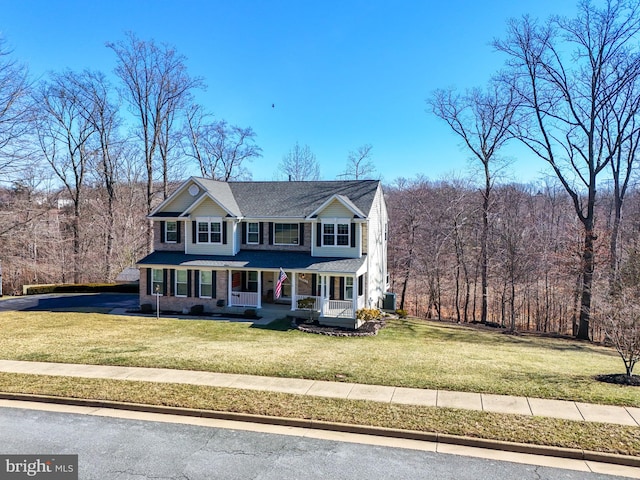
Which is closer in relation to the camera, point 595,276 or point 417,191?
point 595,276

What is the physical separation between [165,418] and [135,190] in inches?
1575

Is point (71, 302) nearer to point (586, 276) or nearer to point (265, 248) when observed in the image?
point (265, 248)

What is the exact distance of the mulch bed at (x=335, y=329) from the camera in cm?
2027

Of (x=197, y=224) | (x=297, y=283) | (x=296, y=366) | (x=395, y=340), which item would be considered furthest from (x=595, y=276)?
(x=197, y=224)

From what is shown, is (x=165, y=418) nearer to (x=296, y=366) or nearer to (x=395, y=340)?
(x=296, y=366)

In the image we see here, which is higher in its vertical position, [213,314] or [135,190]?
[135,190]

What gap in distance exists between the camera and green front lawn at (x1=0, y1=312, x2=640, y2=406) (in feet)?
36.3

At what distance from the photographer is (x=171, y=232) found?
26578mm

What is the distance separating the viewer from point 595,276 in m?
26.2

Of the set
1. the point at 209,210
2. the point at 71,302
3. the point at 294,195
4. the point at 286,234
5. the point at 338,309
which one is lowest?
the point at 71,302

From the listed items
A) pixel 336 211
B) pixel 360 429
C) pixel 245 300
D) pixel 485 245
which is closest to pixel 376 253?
pixel 336 211

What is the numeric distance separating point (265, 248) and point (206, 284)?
3.99 m

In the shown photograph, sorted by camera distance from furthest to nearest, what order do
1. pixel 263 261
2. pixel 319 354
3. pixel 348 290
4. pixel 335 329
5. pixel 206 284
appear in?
pixel 206 284, pixel 263 261, pixel 348 290, pixel 335 329, pixel 319 354

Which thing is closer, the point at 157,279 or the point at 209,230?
the point at 157,279
